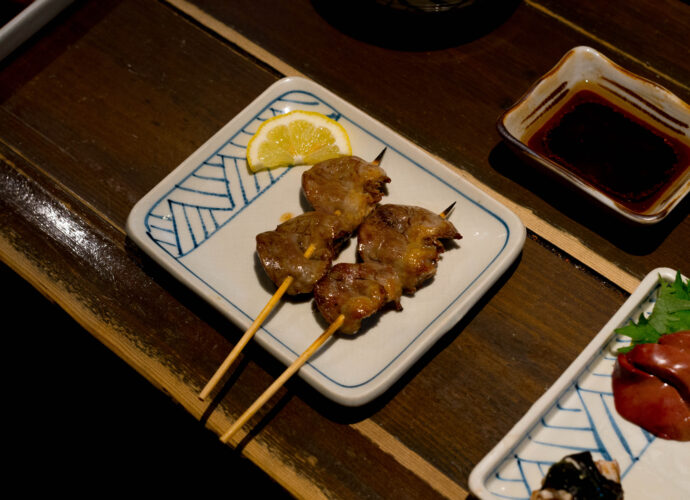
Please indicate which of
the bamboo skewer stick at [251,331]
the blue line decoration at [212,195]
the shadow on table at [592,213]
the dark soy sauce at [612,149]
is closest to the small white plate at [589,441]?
the shadow on table at [592,213]

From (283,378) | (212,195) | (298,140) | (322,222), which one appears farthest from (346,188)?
(283,378)

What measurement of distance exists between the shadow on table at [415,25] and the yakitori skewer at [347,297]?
1.42 metres

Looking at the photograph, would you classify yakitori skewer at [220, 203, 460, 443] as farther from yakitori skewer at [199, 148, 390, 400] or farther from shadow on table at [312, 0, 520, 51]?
shadow on table at [312, 0, 520, 51]

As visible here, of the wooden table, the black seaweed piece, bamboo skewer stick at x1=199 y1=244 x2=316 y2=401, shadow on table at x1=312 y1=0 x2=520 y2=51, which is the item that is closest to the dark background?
the wooden table

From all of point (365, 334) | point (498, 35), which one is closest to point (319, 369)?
point (365, 334)

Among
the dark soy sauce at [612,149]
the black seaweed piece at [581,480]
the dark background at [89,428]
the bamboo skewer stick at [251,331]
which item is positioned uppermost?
the dark soy sauce at [612,149]

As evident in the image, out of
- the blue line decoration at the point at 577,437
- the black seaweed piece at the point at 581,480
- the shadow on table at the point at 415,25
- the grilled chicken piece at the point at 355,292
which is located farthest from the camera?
the shadow on table at the point at 415,25

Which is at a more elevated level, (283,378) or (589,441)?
(589,441)

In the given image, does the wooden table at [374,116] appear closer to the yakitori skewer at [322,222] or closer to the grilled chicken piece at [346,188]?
the yakitori skewer at [322,222]

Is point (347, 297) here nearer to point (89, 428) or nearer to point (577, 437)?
point (577, 437)

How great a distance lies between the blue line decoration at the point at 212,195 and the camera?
2.68 metres

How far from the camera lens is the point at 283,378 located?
225 cm

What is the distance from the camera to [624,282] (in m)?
2.68

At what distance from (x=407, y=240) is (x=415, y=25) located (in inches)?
58.2
